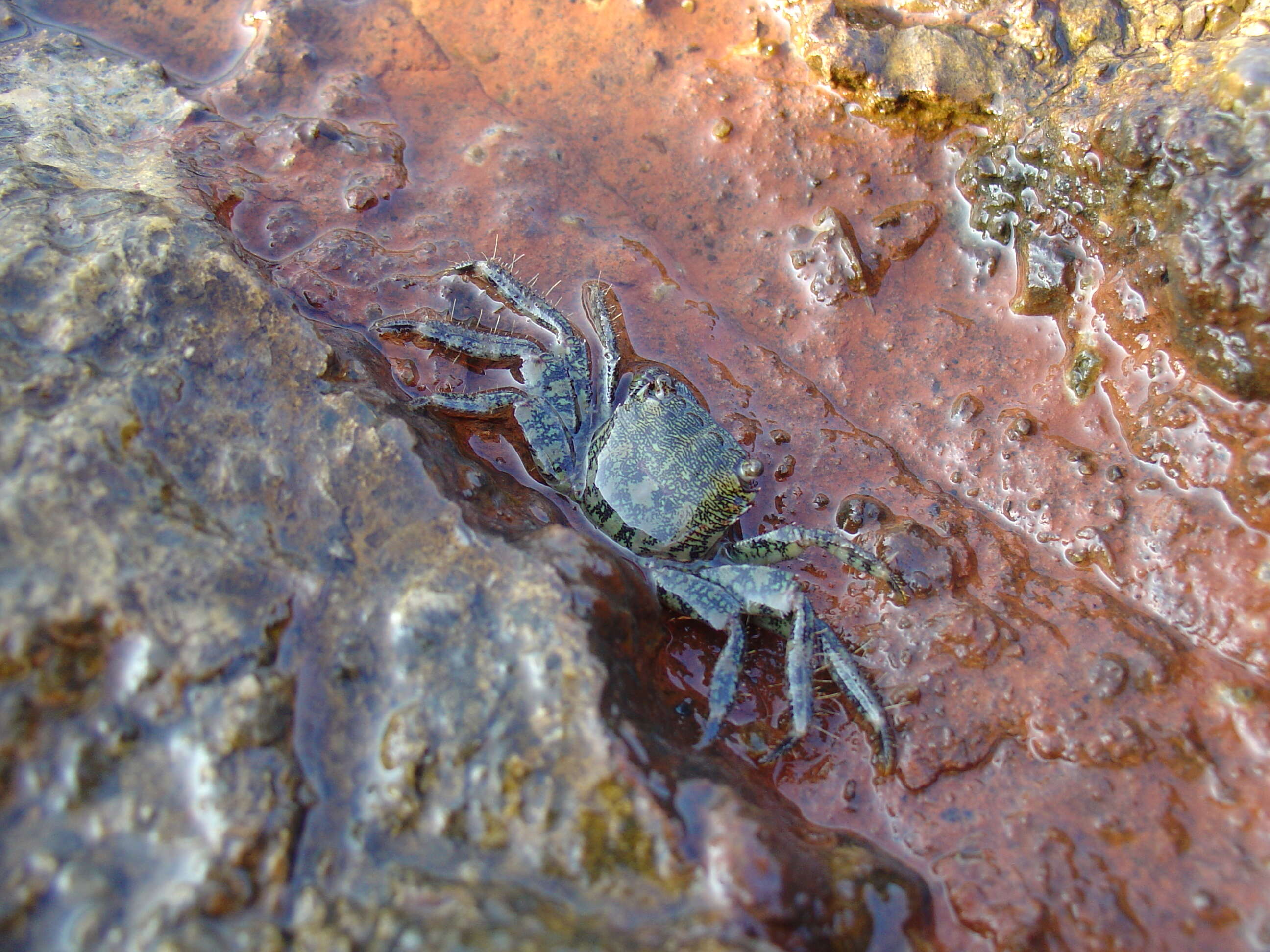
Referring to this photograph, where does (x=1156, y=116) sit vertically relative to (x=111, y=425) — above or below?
above

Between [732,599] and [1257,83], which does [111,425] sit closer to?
[732,599]

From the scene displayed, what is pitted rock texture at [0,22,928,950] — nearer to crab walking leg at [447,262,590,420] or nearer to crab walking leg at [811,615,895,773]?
crab walking leg at [811,615,895,773]

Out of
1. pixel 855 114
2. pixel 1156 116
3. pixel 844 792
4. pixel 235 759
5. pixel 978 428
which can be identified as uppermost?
pixel 1156 116

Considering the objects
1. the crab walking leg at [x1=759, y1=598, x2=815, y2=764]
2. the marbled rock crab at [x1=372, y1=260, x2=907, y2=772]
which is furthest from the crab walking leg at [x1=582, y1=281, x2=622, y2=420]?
the crab walking leg at [x1=759, y1=598, x2=815, y2=764]

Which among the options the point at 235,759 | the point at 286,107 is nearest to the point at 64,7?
the point at 286,107

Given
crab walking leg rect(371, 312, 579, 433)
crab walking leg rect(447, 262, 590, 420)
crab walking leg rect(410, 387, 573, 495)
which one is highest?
crab walking leg rect(447, 262, 590, 420)

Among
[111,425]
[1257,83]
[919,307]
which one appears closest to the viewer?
[111,425]

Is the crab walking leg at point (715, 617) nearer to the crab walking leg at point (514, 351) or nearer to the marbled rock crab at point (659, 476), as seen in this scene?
the marbled rock crab at point (659, 476)
